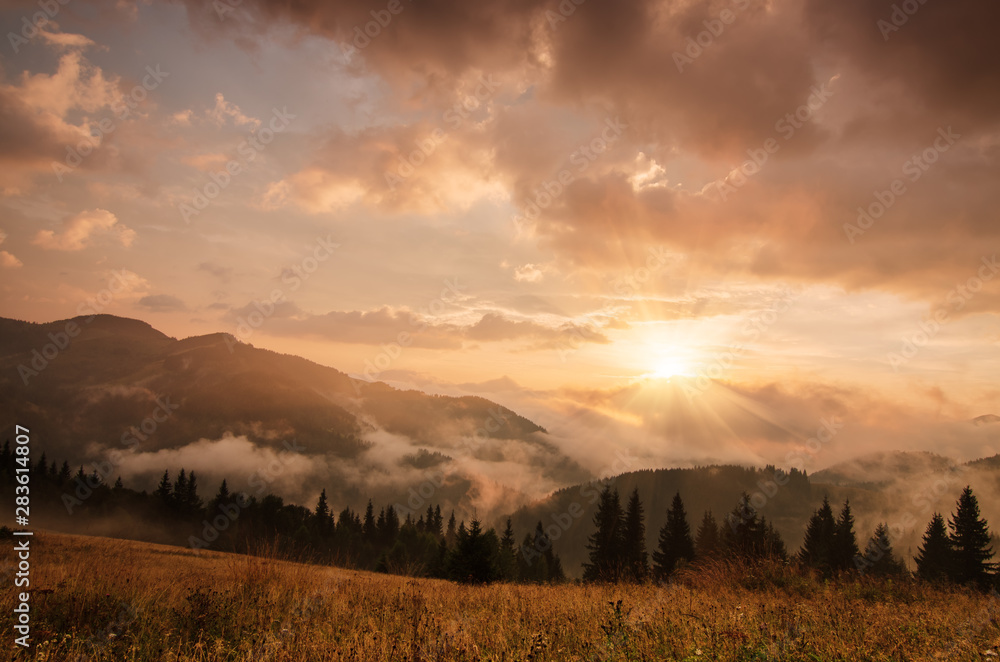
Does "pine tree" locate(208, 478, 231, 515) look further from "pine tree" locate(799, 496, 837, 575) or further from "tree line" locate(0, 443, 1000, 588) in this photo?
"pine tree" locate(799, 496, 837, 575)

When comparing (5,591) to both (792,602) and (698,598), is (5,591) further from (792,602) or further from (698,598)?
(792,602)

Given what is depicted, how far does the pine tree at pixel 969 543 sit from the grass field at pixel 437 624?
35.5 meters

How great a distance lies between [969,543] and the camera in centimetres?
3478

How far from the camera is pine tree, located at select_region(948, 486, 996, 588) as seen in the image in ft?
112

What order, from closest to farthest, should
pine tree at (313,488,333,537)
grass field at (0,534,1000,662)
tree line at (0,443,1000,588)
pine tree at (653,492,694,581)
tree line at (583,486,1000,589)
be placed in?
grass field at (0,534,1000,662), tree line at (0,443,1000,588), tree line at (583,486,1000,589), pine tree at (653,492,694,581), pine tree at (313,488,333,537)

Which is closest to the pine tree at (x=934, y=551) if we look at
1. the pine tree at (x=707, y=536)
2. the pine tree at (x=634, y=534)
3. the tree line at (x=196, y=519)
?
the pine tree at (x=707, y=536)

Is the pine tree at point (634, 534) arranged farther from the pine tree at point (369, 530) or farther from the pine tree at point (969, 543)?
the pine tree at point (369, 530)

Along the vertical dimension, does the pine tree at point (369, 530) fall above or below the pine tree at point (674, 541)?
below

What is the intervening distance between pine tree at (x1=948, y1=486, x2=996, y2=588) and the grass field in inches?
1396

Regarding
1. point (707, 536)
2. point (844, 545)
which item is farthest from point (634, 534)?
point (844, 545)

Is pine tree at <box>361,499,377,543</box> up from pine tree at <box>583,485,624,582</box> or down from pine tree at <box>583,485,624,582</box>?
down

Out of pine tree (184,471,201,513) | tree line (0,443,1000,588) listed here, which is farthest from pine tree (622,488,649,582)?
pine tree (184,471,201,513)

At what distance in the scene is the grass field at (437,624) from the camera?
Result: 517 centimetres

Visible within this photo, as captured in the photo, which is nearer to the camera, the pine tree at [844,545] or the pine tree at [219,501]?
the pine tree at [844,545]
